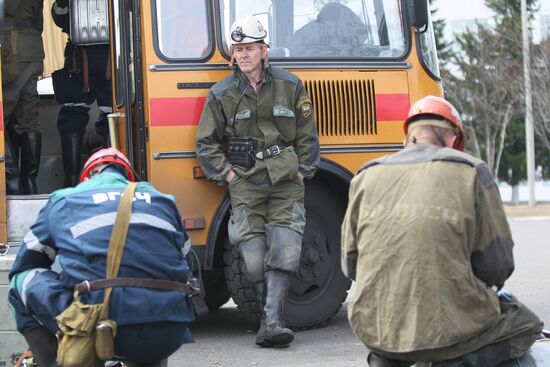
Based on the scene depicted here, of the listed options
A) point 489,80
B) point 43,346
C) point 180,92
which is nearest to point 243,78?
point 180,92

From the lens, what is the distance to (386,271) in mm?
4371

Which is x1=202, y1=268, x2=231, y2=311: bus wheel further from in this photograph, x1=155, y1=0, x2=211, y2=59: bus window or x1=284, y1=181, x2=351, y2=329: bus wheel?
x1=155, y1=0, x2=211, y2=59: bus window

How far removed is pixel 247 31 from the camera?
25.0 feet

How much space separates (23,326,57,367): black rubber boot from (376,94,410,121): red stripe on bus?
375cm

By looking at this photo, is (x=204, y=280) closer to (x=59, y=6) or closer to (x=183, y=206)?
(x=183, y=206)

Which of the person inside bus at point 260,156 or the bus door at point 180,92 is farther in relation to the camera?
the bus door at point 180,92

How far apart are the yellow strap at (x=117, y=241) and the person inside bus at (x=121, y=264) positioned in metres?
0.02

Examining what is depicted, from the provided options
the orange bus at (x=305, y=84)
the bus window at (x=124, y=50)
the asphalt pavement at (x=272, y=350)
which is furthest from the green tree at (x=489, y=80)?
the bus window at (x=124, y=50)

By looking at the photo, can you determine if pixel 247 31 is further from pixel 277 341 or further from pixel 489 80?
pixel 489 80

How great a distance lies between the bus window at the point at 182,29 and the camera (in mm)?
7898

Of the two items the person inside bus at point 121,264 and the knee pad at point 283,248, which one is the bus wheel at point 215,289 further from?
the person inside bus at point 121,264

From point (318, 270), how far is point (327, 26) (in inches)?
68.7

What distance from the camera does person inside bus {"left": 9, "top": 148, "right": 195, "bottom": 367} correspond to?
4.60m

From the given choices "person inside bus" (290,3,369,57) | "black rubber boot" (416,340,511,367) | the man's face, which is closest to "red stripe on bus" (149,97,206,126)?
the man's face
